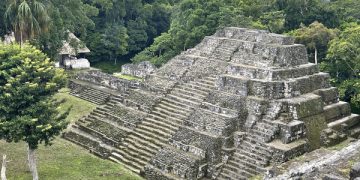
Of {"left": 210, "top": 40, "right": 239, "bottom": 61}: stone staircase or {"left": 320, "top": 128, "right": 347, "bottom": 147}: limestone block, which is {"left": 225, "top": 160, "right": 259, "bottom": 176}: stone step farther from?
{"left": 210, "top": 40, "right": 239, "bottom": 61}: stone staircase

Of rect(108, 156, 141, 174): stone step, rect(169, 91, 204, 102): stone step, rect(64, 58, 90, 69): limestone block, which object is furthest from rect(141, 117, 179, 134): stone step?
rect(64, 58, 90, 69): limestone block

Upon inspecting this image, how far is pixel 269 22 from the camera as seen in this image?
26547 millimetres

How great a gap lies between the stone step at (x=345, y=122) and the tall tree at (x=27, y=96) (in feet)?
31.3

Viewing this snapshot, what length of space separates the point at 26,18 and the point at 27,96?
8.16 metres

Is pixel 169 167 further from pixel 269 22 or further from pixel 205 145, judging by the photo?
pixel 269 22

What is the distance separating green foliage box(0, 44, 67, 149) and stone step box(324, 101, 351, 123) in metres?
9.35

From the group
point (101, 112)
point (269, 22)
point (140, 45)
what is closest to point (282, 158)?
point (101, 112)

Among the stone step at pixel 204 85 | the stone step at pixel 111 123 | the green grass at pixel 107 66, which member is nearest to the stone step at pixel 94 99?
the stone step at pixel 111 123

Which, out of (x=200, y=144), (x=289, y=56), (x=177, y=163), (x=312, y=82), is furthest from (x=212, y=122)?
(x=312, y=82)

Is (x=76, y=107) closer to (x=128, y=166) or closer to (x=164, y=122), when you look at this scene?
(x=164, y=122)

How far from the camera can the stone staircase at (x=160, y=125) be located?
15.8 meters

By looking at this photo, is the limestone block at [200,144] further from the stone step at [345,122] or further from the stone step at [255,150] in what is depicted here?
the stone step at [345,122]

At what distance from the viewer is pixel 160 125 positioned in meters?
16.7

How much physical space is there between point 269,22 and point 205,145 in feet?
46.8
